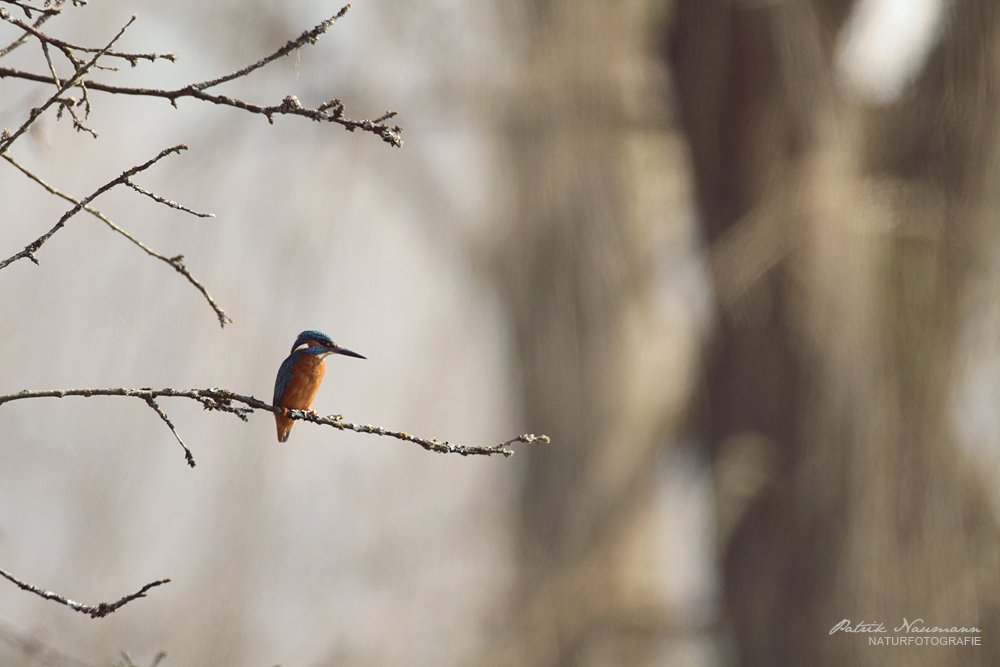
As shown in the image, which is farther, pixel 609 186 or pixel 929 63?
pixel 609 186

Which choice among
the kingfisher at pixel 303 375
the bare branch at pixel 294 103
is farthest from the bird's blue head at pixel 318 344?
the bare branch at pixel 294 103

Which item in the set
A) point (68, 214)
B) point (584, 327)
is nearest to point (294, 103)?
point (68, 214)

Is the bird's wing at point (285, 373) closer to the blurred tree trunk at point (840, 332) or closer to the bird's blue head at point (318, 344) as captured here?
the bird's blue head at point (318, 344)

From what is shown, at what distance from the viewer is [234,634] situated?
1724 millimetres

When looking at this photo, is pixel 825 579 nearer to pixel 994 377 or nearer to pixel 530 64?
pixel 994 377

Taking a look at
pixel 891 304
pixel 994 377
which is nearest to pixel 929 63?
pixel 891 304

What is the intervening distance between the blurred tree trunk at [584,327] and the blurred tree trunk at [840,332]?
0.22 m

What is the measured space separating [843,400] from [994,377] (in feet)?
1.12

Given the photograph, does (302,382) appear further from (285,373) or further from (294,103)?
(294,103)

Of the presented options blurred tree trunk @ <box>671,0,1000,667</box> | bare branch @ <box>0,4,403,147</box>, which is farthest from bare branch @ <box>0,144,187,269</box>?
blurred tree trunk @ <box>671,0,1000,667</box>

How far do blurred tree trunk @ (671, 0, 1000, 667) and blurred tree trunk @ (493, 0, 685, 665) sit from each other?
0.74 feet

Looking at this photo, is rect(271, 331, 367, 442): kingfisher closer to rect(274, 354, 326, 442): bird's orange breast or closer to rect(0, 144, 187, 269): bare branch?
rect(274, 354, 326, 442): bird's orange breast

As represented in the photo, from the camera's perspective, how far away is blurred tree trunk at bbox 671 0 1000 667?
73.4 inches

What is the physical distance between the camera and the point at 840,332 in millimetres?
1978
